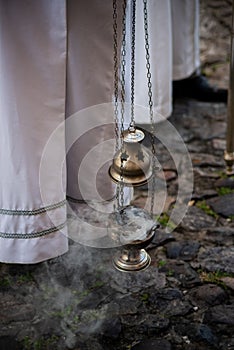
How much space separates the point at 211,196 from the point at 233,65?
72 cm

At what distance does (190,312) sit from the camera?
85.3 inches

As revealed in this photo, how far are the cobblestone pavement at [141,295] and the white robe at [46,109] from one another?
26 cm

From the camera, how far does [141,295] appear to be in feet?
7.38

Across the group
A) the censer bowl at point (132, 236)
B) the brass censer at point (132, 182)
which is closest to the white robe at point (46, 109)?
the brass censer at point (132, 182)

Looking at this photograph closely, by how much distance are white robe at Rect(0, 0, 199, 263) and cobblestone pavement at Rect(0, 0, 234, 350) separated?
0.26m

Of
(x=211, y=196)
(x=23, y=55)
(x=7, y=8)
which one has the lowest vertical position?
(x=211, y=196)

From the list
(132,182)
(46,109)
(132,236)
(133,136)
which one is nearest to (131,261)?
(132,236)

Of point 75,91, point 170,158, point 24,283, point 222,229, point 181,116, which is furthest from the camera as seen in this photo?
point 181,116

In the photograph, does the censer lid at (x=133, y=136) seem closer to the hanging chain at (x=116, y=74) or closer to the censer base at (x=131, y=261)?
the hanging chain at (x=116, y=74)

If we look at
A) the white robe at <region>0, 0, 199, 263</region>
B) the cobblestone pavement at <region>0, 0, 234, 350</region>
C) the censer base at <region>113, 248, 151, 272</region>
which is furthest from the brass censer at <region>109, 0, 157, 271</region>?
the cobblestone pavement at <region>0, 0, 234, 350</region>

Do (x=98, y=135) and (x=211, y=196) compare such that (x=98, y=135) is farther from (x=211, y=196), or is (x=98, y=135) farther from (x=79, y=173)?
(x=211, y=196)

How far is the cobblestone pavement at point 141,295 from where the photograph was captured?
2.05 m

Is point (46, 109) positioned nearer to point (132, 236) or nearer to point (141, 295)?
point (132, 236)

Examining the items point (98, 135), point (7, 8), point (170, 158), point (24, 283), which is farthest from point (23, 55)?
point (170, 158)
